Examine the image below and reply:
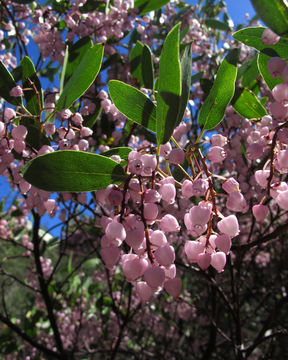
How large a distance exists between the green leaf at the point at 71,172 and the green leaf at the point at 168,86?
0.36 ft

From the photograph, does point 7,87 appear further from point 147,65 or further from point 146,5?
point 146,5

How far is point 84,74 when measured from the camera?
67 cm

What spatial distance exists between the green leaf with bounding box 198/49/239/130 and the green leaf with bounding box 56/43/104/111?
24 cm

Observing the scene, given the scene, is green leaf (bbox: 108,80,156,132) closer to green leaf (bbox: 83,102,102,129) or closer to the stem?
green leaf (bbox: 83,102,102,129)

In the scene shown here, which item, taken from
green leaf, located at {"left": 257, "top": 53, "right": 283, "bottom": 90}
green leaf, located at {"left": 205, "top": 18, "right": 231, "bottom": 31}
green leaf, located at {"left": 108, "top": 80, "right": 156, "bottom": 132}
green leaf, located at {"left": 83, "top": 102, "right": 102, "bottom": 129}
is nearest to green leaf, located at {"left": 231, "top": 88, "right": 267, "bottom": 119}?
green leaf, located at {"left": 257, "top": 53, "right": 283, "bottom": 90}

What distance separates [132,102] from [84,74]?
11cm

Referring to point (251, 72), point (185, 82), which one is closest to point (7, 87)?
point (185, 82)

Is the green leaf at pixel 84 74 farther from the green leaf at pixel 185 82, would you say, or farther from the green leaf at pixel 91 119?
the green leaf at pixel 91 119

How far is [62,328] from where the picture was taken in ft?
10.8

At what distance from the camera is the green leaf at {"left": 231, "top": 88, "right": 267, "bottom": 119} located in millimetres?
900

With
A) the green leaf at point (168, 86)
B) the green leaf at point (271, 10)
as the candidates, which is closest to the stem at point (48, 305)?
the green leaf at point (168, 86)

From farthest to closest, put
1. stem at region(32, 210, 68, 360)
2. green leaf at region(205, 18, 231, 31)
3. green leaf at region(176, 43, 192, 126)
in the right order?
1. green leaf at region(205, 18, 231, 31)
2. stem at region(32, 210, 68, 360)
3. green leaf at region(176, 43, 192, 126)

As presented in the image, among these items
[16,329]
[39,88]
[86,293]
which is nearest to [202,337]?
[86,293]

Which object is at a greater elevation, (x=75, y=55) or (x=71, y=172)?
(x=75, y=55)
